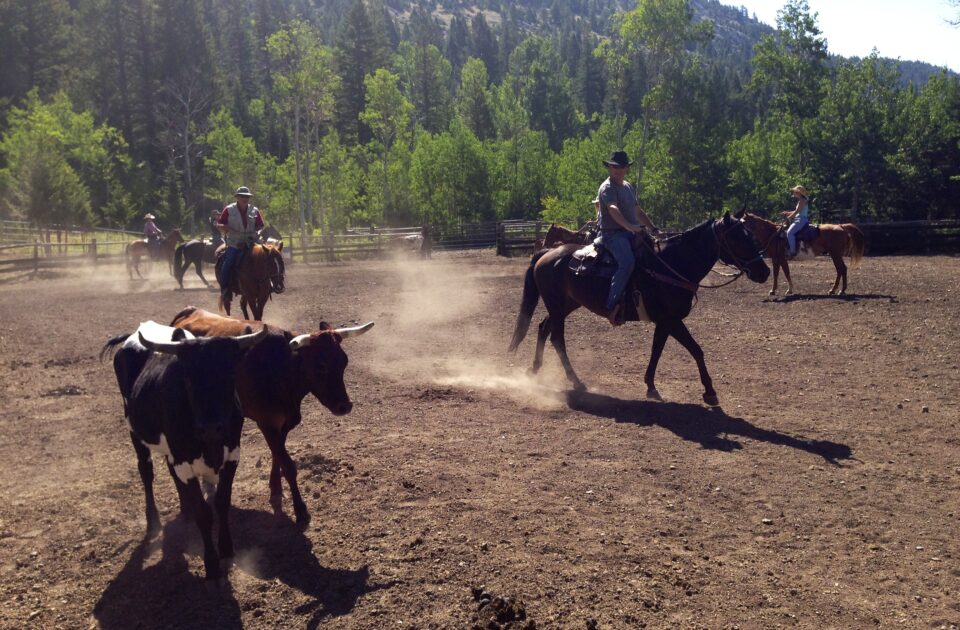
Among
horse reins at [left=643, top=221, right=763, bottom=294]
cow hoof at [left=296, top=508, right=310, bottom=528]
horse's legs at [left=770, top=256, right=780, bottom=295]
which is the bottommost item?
cow hoof at [left=296, top=508, right=310, bottom=528]

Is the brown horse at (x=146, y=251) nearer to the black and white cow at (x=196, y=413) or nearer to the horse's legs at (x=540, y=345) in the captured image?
the horse's legs at (x=540, y=345)

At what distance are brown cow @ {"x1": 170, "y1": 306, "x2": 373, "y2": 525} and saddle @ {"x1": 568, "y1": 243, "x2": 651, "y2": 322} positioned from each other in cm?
486

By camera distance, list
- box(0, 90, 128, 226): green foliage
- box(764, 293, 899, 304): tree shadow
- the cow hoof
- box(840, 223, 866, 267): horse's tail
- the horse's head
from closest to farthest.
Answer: the cow hoof
the horse's head
box(764, 293, 899, 304): tree shadow
box(840, 223, 866, 267): horse's tail
box(0, 90, 128, 226): green foliage

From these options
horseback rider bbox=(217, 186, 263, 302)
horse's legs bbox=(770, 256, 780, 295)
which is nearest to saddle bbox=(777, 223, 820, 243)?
horse's legs bbox=(770, 256, 780, 295)

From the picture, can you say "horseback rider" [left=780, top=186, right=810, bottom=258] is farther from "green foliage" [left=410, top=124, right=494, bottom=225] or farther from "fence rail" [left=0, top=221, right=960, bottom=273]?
"green foliage" [left=410, top=124, right=494, bottom=225]

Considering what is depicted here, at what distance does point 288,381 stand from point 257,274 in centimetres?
823

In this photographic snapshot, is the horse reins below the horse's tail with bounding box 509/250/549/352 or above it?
above

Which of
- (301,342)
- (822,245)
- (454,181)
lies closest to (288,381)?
(301,342)

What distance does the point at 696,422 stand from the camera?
880 cm

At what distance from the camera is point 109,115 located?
77.8 m

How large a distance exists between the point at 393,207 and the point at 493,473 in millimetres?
56054

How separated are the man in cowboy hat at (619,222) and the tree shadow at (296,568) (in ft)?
18.4

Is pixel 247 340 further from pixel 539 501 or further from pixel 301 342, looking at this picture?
pixel 539 501

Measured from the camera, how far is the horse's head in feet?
32.9
